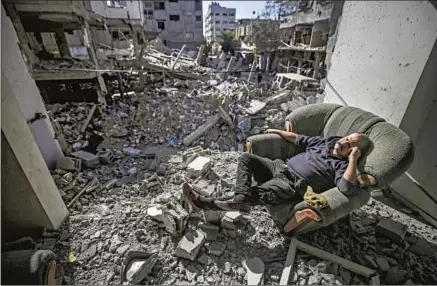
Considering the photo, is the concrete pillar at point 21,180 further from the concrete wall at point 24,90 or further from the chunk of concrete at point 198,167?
the chunk of concrete at point 198,167

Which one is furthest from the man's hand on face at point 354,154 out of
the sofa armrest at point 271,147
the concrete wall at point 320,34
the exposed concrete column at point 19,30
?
the concrete wall at point 320,34

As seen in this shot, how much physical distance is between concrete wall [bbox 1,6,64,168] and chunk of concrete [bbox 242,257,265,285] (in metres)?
3.12

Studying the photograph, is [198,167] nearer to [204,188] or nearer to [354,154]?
[204,188]

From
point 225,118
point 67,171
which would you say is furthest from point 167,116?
point 67,171

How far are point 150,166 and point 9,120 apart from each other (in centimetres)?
193

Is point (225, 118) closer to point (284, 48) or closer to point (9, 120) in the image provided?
point (9, 120)

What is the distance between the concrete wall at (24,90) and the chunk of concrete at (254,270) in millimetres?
3124

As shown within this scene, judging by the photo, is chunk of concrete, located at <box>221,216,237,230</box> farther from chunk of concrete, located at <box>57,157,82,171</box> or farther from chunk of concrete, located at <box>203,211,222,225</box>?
chunk of concrete, located at <box>57,157,82,171</box>

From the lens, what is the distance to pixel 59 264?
188 cm

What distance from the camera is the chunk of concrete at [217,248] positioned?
1992 mm

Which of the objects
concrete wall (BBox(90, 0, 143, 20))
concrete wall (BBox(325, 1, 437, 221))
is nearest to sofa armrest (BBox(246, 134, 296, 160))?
concrete wall (BBox(325, 1, 437, 221))

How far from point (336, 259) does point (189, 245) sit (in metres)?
1.36

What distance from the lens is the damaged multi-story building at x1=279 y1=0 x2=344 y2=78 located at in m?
11.3

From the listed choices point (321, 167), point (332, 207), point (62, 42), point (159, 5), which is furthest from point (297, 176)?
point (159, 5)
